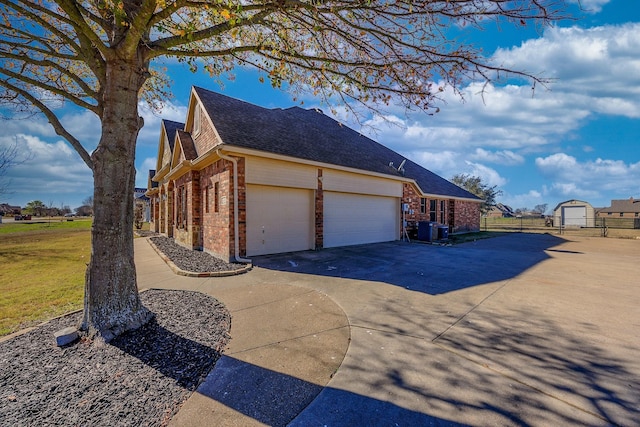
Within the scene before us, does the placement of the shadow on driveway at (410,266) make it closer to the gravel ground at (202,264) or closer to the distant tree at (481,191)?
the gravel ground at (202,264)

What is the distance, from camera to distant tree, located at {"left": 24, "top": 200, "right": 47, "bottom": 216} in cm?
6303

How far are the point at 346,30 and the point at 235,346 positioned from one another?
17.6 feet

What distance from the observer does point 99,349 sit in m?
3.27

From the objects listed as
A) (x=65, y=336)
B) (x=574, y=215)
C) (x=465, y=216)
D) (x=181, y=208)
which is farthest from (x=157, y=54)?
(x=574, y=215)

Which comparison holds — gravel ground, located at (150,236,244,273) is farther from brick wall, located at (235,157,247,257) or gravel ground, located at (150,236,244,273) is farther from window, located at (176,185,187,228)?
window, located at (176,185,187,228)

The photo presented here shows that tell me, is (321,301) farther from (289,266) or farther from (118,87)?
(118,87)

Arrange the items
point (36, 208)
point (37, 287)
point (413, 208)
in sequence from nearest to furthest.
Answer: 1. point (37, 287)
2. point (413, 208)
3. point (36, 208)

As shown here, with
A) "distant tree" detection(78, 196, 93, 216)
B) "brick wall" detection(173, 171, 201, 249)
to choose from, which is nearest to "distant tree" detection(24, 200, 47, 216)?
"distant tree" detection(78, 196, 93, 216)

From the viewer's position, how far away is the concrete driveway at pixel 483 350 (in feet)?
A: 7.33

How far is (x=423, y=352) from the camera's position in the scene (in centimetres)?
314

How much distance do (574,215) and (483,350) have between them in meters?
43.3

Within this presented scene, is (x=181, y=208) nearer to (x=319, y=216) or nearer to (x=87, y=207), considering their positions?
(x=319, y=216)

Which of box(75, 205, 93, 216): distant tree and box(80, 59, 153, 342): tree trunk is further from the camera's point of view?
box(75, 205, 93, 216): distant tree

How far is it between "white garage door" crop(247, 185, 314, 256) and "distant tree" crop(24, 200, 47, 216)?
84.4m
